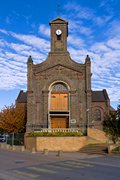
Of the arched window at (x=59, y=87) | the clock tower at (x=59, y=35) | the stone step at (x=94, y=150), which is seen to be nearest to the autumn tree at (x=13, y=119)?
the arched window at (x=59, y=87)

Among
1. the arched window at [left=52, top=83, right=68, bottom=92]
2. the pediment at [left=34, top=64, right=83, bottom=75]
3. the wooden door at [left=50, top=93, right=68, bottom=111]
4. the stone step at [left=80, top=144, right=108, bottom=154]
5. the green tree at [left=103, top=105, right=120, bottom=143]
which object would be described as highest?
the pediment at [left=34, top=64, right=83, bottom=75]

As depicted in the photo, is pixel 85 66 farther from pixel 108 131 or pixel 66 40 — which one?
pixel 108 131

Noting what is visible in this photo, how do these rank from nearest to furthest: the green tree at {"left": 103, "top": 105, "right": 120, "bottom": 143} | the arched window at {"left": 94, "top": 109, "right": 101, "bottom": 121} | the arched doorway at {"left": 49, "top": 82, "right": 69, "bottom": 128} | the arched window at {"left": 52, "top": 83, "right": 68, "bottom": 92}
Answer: the green tree at {"left": 103, "top": 105, "right": 120, "bottom": 143}
the arched doorway at {"left": 49, "top": 82, "right": 69, "bottom": 128}
the arched window at {"left": 52, "top": 83, "right": 68, "bottom": 92}
the arched window at {"left": 94, "top": 109, "right": 101, "bottom": 121}

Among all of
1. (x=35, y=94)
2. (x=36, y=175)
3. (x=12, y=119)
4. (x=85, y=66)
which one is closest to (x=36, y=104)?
(x=35, y=94)

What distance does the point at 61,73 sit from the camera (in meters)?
40.8

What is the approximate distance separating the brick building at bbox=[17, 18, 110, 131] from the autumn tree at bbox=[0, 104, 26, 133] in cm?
451

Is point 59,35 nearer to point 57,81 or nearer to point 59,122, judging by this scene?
point 57,81

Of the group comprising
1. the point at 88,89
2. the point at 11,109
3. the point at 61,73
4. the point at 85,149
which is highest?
the point at 61,73

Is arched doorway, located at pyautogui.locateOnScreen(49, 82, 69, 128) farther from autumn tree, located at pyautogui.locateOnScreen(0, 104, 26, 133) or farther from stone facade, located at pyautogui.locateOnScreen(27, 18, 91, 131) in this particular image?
autumn tree, located at pyautogui.locateOnScreen(0, 104, 26, 133)

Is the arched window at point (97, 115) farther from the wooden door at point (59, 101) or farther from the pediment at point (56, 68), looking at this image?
the pediment at point (56, 68)

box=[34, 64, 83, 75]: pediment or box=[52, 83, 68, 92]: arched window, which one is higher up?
box=[34, 64, 83, 75]: pediment

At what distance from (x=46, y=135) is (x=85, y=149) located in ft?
15.5

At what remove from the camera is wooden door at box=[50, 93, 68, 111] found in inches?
1581

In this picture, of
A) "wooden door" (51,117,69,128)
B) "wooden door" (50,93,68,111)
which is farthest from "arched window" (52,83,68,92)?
"wooden door" (51,117,69,128)
